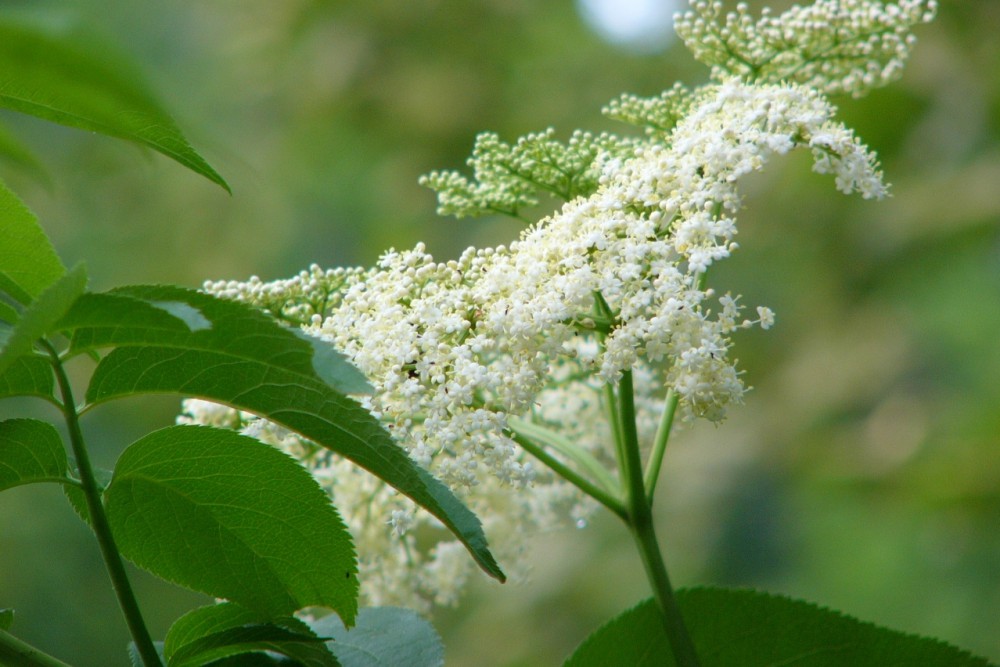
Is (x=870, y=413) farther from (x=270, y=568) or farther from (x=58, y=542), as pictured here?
(x=270, y=568)

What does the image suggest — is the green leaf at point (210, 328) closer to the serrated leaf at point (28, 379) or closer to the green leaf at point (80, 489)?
the serrated leaf at point (28, 379)

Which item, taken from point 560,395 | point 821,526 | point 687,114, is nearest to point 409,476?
point 687,114

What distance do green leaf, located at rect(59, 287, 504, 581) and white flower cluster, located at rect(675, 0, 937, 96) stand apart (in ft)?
2.34

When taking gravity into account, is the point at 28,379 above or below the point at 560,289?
below

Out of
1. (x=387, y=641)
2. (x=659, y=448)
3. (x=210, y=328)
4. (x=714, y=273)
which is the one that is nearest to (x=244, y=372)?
(x=210, y=328)

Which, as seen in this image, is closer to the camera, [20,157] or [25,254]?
[20,157]

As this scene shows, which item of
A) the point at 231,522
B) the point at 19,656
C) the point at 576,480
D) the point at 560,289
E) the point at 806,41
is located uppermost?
the point at 806,41

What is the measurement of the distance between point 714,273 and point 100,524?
15.3 feet

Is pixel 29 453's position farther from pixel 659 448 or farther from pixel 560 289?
pixel 659 448

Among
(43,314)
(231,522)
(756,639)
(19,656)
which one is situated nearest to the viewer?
(43,314)

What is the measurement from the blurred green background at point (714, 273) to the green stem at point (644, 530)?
2.81 m

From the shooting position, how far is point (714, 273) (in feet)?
17.0

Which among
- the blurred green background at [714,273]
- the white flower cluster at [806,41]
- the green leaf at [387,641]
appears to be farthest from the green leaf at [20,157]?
the blurred green background at [714,273]

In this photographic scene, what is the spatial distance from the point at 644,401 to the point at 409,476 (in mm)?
778
